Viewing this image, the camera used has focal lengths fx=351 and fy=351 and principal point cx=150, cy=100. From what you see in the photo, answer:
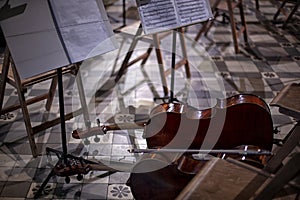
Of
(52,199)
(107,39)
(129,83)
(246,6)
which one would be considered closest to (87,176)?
(52,199)

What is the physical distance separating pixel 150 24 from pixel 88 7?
433 mm

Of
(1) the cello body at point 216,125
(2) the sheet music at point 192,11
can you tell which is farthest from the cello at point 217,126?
(2) the sheet music at point 192,11

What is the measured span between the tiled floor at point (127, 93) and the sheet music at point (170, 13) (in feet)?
2.52

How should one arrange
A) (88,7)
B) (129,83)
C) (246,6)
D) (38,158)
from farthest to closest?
(246,6)
(129,83)
(38,158)
(88,7)

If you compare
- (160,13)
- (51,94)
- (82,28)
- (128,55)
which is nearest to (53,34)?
(82,28)

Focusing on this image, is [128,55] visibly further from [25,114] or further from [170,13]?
[25,114]

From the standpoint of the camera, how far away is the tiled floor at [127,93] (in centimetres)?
207

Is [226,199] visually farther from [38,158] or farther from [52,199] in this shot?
[38,158]

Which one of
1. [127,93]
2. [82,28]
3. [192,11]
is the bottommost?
[127,93]

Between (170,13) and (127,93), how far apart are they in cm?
96

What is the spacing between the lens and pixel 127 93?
2.98 metres

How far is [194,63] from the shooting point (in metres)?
3.46

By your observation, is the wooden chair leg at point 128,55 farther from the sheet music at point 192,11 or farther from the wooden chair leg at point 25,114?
the wooden chair leg at point 25,114

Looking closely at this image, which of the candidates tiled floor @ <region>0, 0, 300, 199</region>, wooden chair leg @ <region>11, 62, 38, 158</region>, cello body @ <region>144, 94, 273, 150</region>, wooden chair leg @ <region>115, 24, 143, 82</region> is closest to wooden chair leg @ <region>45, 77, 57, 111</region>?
tiled floor @ <region>0, 0, 300, 199</region>
